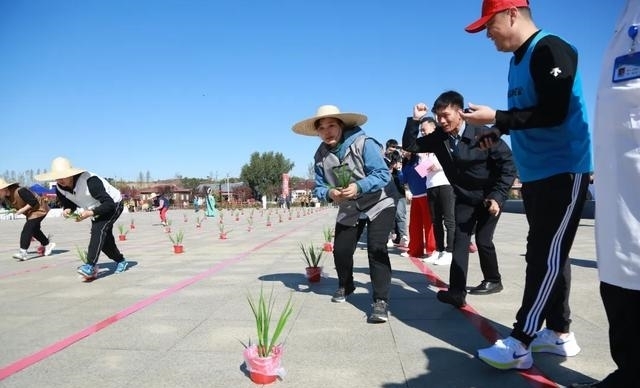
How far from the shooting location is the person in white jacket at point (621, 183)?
1.61m

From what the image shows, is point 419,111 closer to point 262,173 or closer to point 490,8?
point 490,8

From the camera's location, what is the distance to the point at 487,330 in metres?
3.31

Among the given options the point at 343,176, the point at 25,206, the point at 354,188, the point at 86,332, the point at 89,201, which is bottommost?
the point at 86,332

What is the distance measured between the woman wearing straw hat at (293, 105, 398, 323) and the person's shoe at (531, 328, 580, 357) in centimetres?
116

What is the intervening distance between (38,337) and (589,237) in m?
10.4

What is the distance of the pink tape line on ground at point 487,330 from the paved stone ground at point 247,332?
13 mm

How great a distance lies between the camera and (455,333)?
10.8ft

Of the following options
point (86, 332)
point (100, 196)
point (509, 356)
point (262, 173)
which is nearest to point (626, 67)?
point (509, 356)

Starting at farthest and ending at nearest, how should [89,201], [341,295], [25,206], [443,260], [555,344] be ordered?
[25,206] < [443,260] < [89,201] < [341,295] < [555,344]

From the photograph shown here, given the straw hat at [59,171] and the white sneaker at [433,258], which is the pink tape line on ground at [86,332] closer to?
the straw hat at [59,171]

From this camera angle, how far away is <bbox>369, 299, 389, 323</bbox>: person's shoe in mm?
3588

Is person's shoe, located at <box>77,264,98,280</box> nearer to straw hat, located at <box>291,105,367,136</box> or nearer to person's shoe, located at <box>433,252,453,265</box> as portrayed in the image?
straw hat, located at <box>291,105,367,136</box>

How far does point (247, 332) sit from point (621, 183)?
8.95 feet

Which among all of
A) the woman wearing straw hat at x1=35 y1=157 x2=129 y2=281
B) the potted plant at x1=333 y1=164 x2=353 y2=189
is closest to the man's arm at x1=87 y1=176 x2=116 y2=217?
the woman wearing straw hat at x1=35 y1=157 x2=129 y2=281
